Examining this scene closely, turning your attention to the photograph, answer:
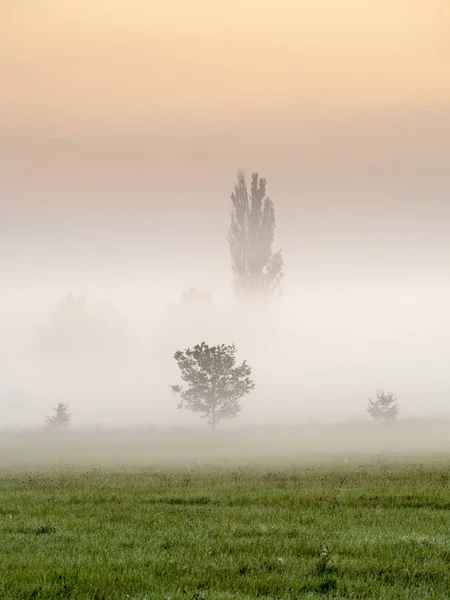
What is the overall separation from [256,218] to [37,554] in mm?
184337

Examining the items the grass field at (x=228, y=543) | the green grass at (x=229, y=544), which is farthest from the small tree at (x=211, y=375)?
the green grass at (x=229, y=544)

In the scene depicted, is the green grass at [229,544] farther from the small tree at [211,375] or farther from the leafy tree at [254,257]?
the leafy tree at [254,257]

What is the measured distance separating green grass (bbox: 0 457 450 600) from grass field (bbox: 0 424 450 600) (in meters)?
0.03

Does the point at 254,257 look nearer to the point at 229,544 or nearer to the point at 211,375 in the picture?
the point at 211,375

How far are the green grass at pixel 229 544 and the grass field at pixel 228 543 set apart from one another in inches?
1.1

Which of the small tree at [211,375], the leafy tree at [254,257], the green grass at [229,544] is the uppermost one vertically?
the leafy tree at [254,257]

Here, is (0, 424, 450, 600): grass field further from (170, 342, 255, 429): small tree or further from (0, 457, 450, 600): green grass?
(170, 342, 255, 429): small tree

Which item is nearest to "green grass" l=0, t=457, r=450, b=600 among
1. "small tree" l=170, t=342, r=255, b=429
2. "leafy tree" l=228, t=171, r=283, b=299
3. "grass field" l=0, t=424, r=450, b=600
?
"grass field" l=0, t=424, r=450, b=600

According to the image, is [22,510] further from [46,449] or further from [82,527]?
[46,449]

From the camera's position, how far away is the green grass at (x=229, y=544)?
13672mm

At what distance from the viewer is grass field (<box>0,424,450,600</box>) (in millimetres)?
13695

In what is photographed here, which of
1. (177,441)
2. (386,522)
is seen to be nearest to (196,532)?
(386,522)

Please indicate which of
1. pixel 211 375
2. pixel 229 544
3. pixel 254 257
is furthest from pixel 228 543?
pixel 254 257

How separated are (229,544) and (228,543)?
128mm
